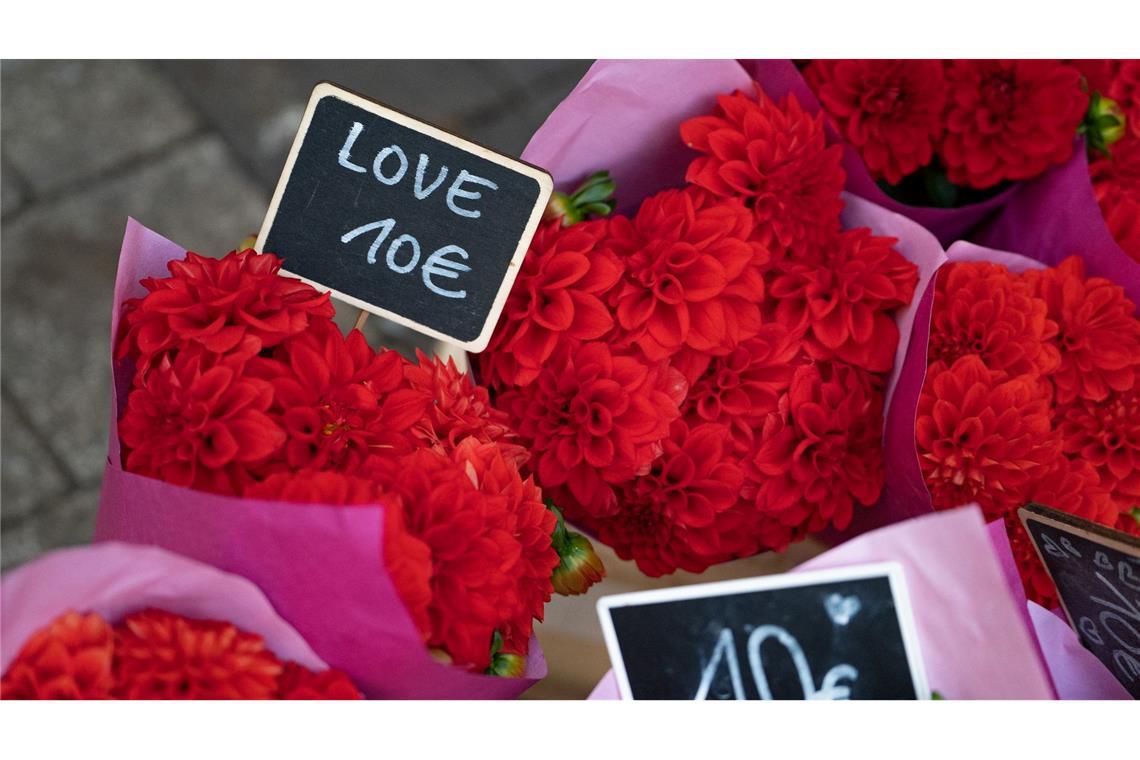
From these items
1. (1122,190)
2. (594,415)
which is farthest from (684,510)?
(1122,190)

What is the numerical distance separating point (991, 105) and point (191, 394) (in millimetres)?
569

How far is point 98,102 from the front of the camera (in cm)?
154

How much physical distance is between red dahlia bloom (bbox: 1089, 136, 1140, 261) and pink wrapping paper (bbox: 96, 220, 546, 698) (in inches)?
20.7

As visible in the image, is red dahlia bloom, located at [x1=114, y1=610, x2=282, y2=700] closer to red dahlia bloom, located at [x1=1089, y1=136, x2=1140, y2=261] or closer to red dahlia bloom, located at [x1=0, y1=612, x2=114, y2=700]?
red dahlia bloom, located at [x1=0, y1=612, x2=114, y2=700]

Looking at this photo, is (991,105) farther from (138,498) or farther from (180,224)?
(180,224)

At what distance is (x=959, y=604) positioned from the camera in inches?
18.0

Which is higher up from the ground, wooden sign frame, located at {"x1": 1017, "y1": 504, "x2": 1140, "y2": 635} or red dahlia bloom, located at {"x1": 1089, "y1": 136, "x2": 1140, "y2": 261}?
red dahlia bloom, located at {"x1": 1089, "y1": 136, "x2": 1140, "y2": 261}

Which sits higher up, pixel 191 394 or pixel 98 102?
pixel 98 102

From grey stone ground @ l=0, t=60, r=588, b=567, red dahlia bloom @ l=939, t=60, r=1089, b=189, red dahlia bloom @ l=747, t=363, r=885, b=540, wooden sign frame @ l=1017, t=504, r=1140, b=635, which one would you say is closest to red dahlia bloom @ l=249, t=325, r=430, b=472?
red dahlia bloom @ l=747, t=363, r=885, b=540

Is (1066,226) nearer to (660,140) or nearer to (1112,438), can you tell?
(1112,438)

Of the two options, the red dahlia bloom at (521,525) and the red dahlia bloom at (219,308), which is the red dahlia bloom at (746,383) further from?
the red dahlia bloom at (219,308)

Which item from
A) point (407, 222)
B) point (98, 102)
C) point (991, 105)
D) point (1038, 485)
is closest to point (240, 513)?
point (407, 222)

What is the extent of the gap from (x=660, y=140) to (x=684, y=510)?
266mm

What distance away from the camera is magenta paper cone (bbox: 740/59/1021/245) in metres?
0.69
